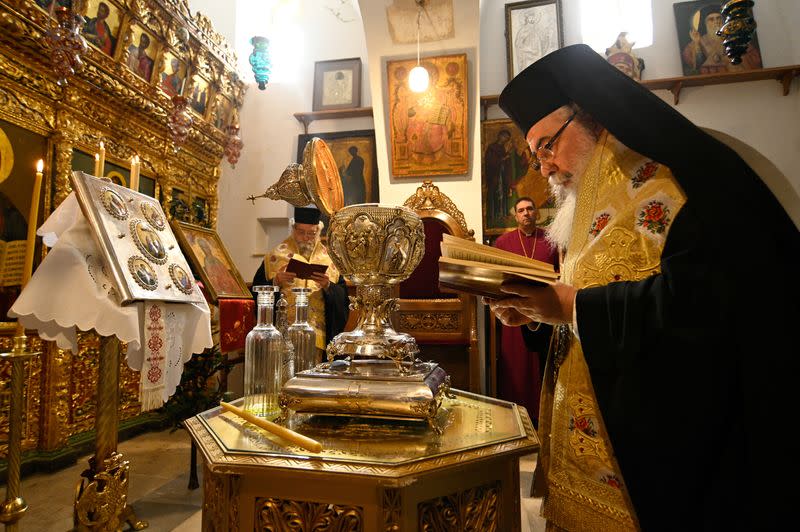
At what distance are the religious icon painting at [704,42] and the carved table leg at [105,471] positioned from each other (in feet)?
20.3

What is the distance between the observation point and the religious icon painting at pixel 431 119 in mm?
5016

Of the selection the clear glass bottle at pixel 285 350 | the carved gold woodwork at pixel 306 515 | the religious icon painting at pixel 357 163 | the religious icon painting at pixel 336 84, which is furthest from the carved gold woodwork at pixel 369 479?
the religious icon painting at pixel 336 84

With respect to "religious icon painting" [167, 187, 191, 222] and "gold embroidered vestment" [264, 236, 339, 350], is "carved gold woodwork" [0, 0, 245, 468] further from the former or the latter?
"gold embroidered vestment" [264, 236, 339, 350]

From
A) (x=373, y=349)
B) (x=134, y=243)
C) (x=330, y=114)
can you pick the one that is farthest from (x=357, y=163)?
(x=373, y=349)

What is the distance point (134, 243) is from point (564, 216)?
5.03ft

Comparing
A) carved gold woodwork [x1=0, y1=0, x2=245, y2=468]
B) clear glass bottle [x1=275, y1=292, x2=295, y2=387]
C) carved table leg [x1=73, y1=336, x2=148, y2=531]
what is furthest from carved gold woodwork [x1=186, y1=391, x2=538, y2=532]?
carved gold woodwork [x1=0, y1=0, x2=245, y2=468]

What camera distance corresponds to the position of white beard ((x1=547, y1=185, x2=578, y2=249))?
1.53 meters

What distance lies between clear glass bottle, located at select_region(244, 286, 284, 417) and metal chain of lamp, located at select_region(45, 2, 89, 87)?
330cm

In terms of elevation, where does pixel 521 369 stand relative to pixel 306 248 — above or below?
below

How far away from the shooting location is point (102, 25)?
3949 mm

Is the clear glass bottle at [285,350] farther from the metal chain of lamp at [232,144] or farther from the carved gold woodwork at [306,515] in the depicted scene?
the metal chain of lamp at [232,144]

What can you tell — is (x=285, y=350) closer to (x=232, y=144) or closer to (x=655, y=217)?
(x=655, y=217)

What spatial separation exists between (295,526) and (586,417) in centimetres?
81

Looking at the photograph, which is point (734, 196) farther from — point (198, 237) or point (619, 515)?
point (198, 237)
